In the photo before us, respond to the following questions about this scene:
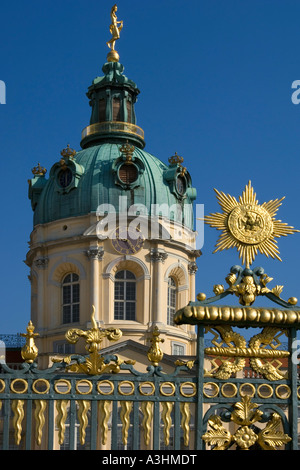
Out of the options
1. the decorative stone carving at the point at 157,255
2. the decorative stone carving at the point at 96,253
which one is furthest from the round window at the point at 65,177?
the decorative stone carving at the point at 157,255

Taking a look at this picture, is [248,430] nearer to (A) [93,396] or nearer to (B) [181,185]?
(A) [93,396]

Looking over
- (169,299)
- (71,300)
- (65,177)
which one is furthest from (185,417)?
(65,177)

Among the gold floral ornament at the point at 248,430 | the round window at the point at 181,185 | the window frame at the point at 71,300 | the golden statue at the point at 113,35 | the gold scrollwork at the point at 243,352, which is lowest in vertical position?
the gold floral ornament at the point at 248,430

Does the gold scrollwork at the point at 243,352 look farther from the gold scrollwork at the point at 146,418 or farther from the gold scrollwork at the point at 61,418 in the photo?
the gold scrollwork at the point at 61,418

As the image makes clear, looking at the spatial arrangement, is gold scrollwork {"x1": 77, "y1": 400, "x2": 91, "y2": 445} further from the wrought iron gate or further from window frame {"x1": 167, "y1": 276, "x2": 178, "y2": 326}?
window frame {"x1": 167, "y1": 276, "x2": 178, "y2": 326}

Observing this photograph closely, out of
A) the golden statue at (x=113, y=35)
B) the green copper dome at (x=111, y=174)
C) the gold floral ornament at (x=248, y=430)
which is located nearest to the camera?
the gold floral ornament at (x=248, y=430)

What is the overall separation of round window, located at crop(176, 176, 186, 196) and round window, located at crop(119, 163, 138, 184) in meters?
2.57

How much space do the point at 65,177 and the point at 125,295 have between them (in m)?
7.40

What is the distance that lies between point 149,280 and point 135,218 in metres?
3.57

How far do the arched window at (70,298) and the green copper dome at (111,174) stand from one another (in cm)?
351

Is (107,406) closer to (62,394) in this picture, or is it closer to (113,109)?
(62,394)

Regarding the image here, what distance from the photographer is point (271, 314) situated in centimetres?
1808

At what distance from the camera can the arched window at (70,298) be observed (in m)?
51.8
